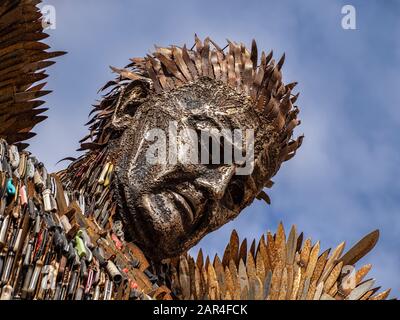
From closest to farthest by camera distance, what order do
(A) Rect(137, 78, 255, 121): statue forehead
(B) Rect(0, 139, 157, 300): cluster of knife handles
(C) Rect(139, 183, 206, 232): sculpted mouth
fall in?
(B) Rect(0, 139, 157, 300): cluster of knife handles → (C) Rect(139, 183, 206, 232): sculpted mouth → (A) Rect(137, 78, 255, 121): statue forehead

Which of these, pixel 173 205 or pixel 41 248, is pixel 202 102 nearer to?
pixel 173 205

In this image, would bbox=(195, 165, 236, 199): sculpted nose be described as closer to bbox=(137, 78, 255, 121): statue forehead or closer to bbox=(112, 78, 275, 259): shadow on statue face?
bbox=(112, 78, 275, 259): shadow on statue face

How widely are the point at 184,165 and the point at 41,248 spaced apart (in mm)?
1202

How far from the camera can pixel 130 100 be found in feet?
22.1

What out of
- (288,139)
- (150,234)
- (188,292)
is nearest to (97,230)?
(150,234)

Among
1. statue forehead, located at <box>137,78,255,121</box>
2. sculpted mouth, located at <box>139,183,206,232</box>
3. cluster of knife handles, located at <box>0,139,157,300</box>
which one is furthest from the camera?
statue forehead, located at <box>137,78,255,121</box>

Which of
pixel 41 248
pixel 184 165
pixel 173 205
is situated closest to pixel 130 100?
pixel 184 165

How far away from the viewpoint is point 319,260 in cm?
680

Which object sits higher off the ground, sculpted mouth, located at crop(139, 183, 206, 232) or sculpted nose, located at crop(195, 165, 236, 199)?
sculpted nose, located at crop(195, 165, 236, 199)

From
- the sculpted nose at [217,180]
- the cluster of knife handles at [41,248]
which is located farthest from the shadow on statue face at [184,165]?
the cluster of knife handles at [41,248]

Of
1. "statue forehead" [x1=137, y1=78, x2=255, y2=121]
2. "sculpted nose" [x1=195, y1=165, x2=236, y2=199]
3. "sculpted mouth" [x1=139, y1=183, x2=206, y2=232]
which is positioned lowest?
"sculpted mouth" [x1=139, y1=183, x2=206, y2=232]

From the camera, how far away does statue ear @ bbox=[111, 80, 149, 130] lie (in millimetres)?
6699

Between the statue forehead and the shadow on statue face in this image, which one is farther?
the statue forehead

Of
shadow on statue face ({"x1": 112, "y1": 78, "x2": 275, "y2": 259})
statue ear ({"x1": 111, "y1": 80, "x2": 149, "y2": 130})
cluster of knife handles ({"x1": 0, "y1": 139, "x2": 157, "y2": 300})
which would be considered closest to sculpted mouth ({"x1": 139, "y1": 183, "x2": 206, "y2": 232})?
shadow on statue face ({"x1": 112, "y1": 78, "x2": 275, "y2": 259})
